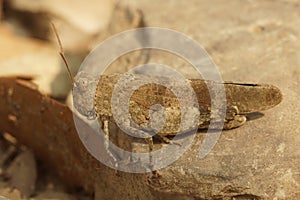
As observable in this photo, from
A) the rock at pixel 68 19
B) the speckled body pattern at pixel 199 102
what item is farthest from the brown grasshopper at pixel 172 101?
the rock at pixel 68 19

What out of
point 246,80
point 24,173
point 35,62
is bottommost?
point 24,173

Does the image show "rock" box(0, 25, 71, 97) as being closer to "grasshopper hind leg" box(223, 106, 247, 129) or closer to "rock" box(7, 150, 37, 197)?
"rock" box(7, 150, 37, 197)

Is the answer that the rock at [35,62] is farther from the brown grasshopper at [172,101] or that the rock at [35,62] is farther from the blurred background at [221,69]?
the brown grasshopper at [172,101]

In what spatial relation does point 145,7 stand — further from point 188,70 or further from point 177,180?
point 177,180

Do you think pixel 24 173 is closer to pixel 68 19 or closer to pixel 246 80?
pixel 246 80

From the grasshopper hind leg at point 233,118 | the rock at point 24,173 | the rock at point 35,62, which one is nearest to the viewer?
the grasshopper hind leg at point 233,118

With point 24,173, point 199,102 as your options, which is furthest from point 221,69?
point 24,173

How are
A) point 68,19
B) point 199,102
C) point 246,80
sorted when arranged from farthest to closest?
1. point 68,19
2. point 246,80
3. point 199,102

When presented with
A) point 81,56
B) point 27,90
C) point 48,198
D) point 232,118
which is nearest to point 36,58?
point 81,56
